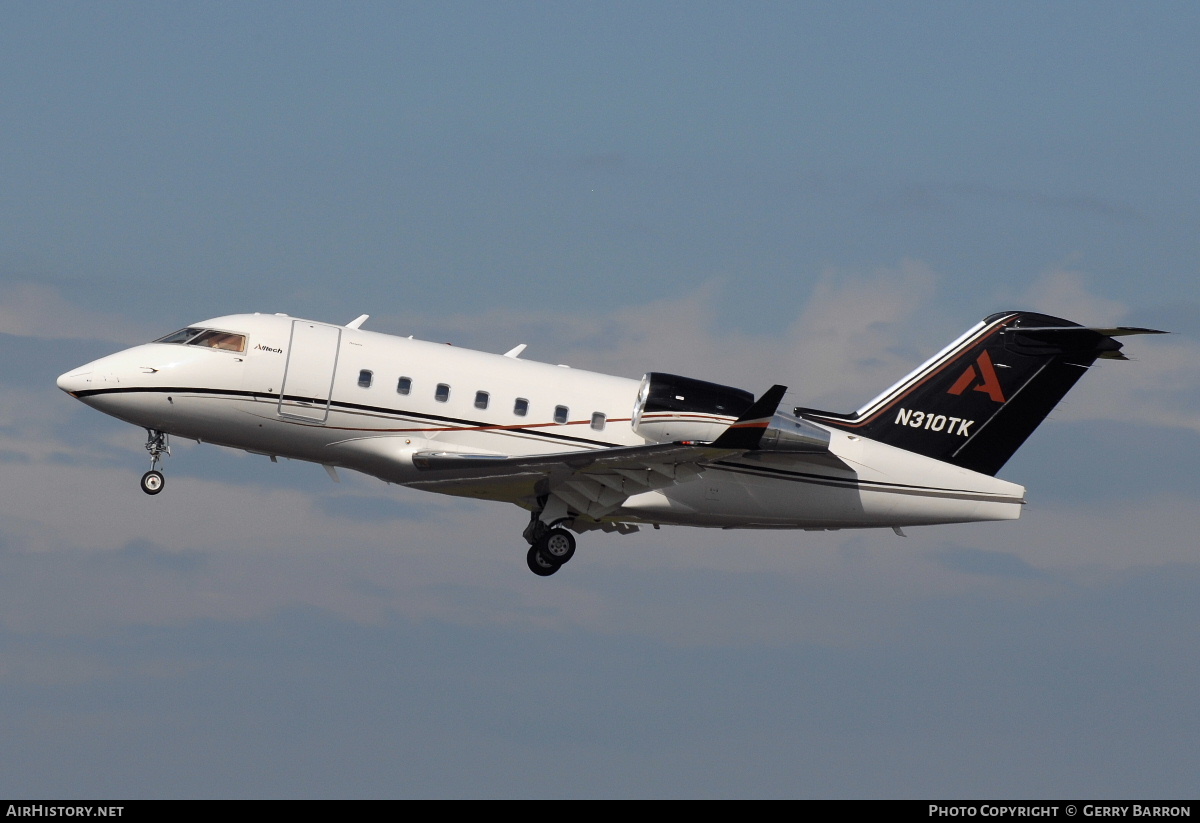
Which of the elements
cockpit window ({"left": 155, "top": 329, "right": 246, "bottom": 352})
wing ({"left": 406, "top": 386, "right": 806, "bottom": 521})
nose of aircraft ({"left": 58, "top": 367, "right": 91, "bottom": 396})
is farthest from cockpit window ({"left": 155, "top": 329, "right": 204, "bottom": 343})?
wing ({"left": 406, "top": 386, "right": 806, "bottom": 521})

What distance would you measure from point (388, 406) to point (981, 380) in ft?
39.0

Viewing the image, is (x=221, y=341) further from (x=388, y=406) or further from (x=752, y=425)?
(x=752, y=425)

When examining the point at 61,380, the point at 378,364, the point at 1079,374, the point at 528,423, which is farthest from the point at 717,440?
the point at 61,380

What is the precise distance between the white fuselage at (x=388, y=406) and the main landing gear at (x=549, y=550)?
1.10 m

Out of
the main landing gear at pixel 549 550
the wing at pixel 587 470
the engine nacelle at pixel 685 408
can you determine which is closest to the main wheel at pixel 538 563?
the main landing gear at pixel 549 550

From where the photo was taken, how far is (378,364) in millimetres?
26641

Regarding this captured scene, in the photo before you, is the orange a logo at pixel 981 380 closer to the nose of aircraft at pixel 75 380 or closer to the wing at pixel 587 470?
the wing at pixel 587 470

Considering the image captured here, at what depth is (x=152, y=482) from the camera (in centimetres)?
2750

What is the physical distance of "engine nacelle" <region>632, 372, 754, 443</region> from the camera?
1030 inches

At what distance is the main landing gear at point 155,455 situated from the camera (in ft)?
89.8

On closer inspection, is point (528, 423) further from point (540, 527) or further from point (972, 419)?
point (972, 419)

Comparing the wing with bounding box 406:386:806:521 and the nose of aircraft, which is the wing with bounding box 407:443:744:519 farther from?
the nose of aircraft
